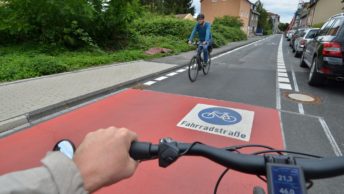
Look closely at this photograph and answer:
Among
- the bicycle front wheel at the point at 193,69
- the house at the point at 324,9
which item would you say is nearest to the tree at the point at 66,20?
the bicycle front wheel at the point at 193,69

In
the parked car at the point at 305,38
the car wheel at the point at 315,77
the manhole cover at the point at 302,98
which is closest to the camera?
the manhole cover at the point at 302,98

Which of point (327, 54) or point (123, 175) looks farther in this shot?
point (327, 54)

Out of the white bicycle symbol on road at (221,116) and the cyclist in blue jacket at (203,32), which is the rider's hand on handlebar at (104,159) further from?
the cyclist in blue jacket at (203,32)

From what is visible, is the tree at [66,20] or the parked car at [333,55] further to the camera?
the tree at [66,20]

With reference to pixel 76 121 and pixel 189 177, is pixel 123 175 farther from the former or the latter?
pixel 76 121

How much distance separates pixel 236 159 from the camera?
4.21ft

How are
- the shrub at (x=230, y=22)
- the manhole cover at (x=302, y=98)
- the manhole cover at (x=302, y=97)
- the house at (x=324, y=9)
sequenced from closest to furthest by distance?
the manhole cover at (x=302, y=98), the manhole cover at (x=302, y=97), the house at (x=324, y=9), the shrub at (x=230, y=22)

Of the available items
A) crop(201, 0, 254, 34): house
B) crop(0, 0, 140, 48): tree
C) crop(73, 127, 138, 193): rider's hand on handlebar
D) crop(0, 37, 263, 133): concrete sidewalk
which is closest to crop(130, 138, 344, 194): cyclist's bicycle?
crop(73, 127, 138, 193): rider's hand on handlebar

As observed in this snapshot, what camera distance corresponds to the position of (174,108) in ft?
19.7

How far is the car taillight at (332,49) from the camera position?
6.91m

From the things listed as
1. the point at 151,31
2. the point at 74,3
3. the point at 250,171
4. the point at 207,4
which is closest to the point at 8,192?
the point at 250,171

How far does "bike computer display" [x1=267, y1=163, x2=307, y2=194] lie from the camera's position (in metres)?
1.03

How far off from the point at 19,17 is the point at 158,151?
523 inches

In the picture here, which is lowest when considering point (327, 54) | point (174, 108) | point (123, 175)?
point (174, 108)
